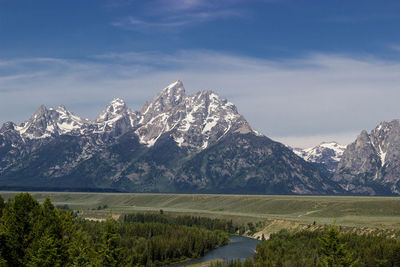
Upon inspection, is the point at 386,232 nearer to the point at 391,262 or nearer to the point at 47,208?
the point at 391,262

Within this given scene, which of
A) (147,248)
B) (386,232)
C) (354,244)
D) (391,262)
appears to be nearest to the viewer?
(391,262)

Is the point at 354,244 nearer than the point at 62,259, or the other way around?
the point at 62,259

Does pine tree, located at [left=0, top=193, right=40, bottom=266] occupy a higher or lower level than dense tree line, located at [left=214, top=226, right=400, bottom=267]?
higher

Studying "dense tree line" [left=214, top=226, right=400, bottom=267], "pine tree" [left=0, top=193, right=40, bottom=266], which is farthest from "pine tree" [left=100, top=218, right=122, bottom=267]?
"dense tree line" [left=214, top=226, right=400, bottom=267]

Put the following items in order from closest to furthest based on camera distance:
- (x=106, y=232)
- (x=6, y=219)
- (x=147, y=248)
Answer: (x=106, y=232), (x=6, y=219), (x=147, y=248)

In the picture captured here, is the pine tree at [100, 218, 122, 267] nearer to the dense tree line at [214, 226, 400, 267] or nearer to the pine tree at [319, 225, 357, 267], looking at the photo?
the pine tree at [319, 225, 357, 267]

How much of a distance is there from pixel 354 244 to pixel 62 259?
358 feet

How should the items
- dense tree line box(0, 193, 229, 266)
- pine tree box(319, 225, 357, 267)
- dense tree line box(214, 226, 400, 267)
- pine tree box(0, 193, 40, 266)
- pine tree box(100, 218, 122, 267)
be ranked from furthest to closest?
dense tree line box(214, 226, 400, 267)
pine tree box(0, 193, 40, 266)
pine tree box(319, 225, 357, 267)
dense tree line box(0, 193, 229, 266)
pine tree box(100, 218, 122, 267)

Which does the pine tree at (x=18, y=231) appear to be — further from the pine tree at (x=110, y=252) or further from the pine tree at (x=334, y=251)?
the pine tree at (x=334, y=251)

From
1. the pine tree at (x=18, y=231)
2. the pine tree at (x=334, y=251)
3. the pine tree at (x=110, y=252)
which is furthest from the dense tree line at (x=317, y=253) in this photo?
the pine tree at (x=18, y=231)

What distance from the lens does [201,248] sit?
651 ft

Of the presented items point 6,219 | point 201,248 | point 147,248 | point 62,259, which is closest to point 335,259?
point 62,259

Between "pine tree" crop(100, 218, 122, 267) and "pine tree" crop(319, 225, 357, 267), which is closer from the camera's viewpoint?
"pine tree" crop(100, 218, 122, 267)

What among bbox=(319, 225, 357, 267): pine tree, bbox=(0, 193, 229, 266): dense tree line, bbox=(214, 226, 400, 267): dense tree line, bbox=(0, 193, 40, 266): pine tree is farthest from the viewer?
bbox=(214, 226, 400, 267): dense tree line
